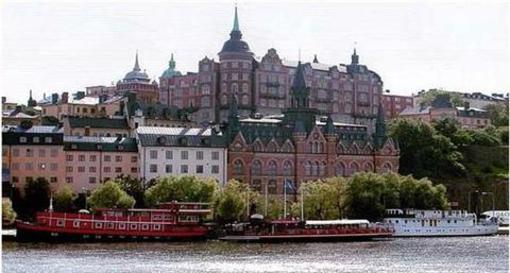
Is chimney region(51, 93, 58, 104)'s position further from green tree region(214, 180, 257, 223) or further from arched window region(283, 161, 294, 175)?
green tree region(214, 180, 257, 223)

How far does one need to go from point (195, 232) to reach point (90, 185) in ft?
48.4

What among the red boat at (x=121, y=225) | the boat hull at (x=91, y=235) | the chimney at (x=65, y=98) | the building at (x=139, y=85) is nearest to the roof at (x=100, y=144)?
the red boat at (x=121, y=225)

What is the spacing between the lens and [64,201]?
167 ft

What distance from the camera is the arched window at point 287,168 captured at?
2395 inches

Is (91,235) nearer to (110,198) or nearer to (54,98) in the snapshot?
(110,198)

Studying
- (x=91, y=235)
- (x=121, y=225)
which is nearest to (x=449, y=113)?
(x=121, y=225)

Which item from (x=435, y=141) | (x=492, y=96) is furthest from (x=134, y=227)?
(x=492, y=96)

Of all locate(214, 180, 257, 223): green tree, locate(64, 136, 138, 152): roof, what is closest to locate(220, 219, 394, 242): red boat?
locate(214, 180, 257, 223): green tree

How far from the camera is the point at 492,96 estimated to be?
100562 millimetres

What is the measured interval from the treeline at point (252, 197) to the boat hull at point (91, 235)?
3949mm

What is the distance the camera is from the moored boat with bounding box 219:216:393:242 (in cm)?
4275

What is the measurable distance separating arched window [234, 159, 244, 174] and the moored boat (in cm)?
1488

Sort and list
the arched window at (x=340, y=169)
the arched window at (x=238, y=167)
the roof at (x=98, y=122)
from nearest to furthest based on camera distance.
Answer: the arched window at (x=238, y=167) < the arched window at (x=340, y=169) < the roof at (x=98, y=122)

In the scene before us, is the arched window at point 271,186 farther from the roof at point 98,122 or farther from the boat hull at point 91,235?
the boat hull at point 91,235
